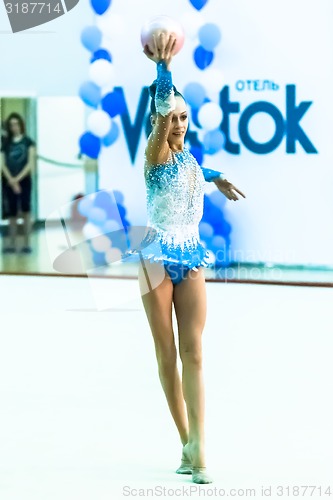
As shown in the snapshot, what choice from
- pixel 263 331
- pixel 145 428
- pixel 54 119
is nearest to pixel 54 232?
pixel 54 119

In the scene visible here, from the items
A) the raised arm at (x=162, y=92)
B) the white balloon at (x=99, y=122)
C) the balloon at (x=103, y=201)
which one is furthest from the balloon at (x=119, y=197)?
the raised arm at (x=162, y=92)

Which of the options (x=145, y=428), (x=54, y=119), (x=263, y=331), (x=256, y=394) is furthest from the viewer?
(x=54, y=119)

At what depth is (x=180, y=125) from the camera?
313cm

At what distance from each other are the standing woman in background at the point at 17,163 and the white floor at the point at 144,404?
4.20m

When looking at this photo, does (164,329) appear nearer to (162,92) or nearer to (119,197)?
(162,92)

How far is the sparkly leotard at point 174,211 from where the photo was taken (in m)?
3.12

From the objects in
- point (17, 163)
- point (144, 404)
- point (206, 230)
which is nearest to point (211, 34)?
point (206, 230)

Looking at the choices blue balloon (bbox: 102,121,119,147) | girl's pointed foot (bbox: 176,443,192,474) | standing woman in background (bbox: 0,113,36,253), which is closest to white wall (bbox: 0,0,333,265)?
blue balloon (bbox: 102,121,119,147)

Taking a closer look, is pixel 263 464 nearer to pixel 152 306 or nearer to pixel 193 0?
pixel 152 306

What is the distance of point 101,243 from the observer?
8.61 metres

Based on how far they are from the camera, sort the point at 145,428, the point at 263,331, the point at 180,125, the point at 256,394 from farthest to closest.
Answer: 1. the point at 263,331
2. the point at 256,394
3. the point at 145,428
4. the point at 180,125

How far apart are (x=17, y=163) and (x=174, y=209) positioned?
27.6ft

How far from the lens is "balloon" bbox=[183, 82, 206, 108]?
7973mm

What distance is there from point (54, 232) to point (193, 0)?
6.00 metres
